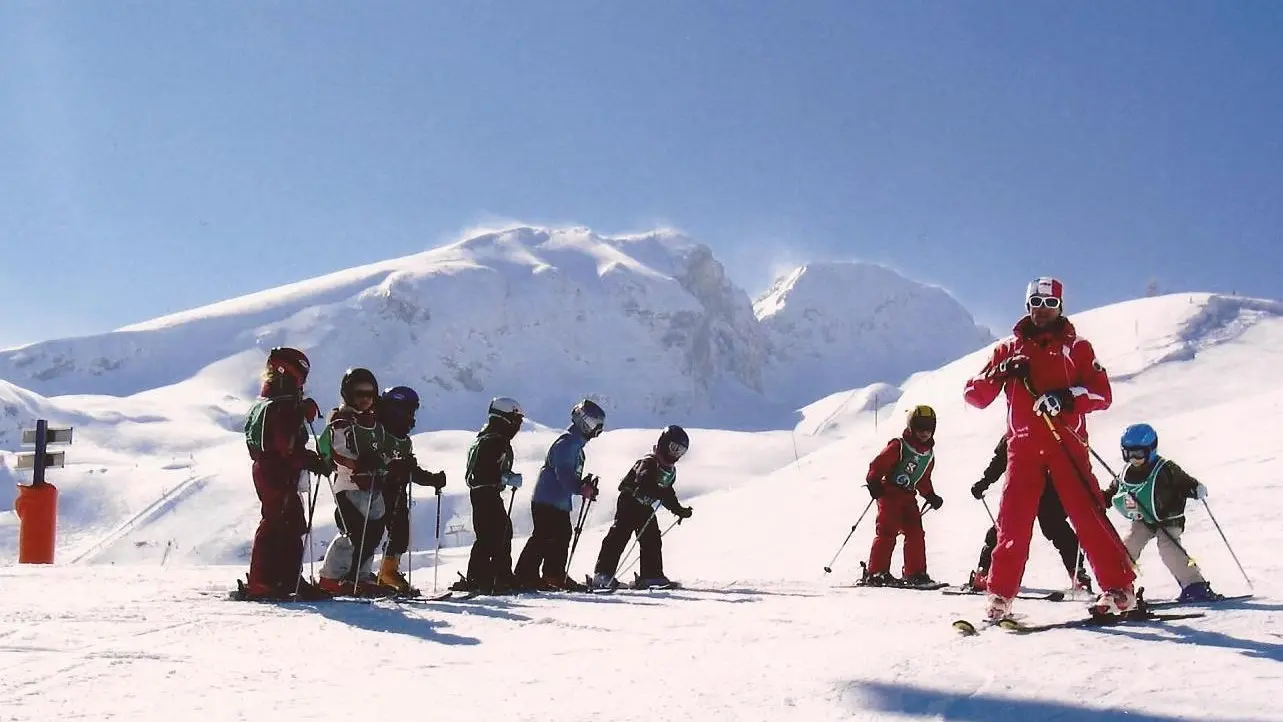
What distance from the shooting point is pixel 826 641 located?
466cm

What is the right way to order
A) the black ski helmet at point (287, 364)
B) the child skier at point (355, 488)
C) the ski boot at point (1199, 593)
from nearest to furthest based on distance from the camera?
the ski boot at point (1199, 593), the black ski helmet at point (287, 364), the child skier at point (355, 488)

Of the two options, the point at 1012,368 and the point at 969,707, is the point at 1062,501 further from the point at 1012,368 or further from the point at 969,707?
the point at 969,707

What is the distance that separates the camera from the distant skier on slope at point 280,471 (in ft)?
20.7

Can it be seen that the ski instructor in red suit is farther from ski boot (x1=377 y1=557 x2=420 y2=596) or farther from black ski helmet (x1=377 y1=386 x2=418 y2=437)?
ski boot (x1=377 y1=557 x2=420 y2=596)

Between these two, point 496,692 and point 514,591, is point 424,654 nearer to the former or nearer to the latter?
point 496,692

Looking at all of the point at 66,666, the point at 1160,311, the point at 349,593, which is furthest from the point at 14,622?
the point at 1160,311

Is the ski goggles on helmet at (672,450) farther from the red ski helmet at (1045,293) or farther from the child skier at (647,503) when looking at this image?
the red ski helmet at (1045,293)

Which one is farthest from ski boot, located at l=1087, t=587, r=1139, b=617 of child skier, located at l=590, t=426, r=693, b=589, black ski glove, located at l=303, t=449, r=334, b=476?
black ski glove, located at l=303, t=449, r=334, b=476

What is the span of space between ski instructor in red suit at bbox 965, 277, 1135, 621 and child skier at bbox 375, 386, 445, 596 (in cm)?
419

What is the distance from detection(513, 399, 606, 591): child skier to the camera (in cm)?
825

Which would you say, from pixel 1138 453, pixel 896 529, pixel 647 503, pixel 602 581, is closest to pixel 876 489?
pixel 896 529

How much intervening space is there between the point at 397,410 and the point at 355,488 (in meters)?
0.74

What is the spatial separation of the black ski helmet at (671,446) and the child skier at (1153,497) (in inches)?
151

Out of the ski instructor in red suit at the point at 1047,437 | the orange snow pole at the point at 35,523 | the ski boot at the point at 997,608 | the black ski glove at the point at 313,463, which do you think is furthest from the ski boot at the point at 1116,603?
the orange snow pole at the point at 35,523
